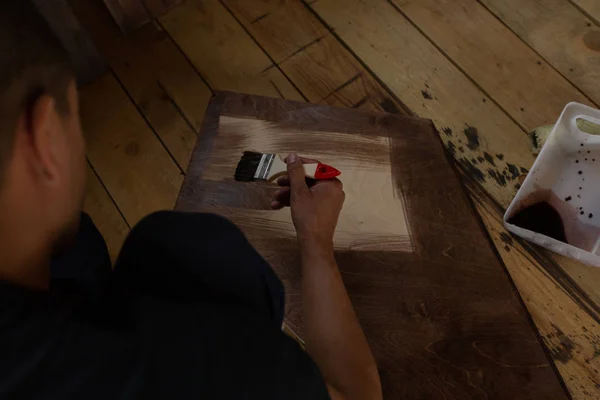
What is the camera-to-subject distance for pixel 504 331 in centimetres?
84

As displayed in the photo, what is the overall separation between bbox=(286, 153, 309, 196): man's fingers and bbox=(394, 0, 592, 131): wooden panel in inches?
26.7

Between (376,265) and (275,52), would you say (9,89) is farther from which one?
(275,52)

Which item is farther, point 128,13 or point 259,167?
point 128,13

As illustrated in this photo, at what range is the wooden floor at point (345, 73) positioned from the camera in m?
1.19

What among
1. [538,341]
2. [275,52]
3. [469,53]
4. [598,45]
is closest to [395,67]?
[469,53]

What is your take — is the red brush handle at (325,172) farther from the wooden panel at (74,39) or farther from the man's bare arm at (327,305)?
the wooden panel at (74,39)

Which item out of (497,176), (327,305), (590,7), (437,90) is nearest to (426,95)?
(437,90)

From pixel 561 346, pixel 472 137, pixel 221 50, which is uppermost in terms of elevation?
pixel 221 50

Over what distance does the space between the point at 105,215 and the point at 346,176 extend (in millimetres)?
646

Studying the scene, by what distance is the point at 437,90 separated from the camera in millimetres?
1241

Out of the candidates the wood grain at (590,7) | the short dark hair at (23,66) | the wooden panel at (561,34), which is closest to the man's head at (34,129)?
the short dark hair at (23,66)

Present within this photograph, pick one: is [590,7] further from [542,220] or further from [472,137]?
[542,220]

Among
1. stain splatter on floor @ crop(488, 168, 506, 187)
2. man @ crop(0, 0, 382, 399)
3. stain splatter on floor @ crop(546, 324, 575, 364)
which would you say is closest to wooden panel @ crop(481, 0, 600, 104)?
stain splatter on floor @ crop(488, 168, 506, 187)

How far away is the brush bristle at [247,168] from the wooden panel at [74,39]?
54 cm
